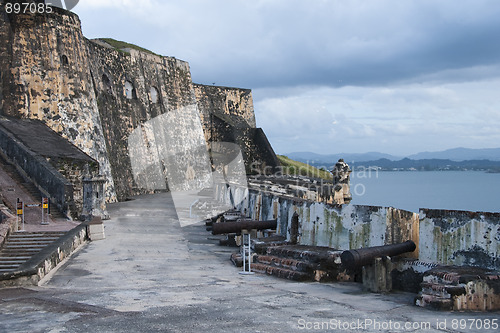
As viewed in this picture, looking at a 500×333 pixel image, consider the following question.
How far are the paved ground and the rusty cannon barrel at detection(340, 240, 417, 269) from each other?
0.48 m

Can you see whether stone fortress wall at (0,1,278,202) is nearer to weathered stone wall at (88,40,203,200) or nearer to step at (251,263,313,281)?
weathered stone wall at (88,40,203,200)

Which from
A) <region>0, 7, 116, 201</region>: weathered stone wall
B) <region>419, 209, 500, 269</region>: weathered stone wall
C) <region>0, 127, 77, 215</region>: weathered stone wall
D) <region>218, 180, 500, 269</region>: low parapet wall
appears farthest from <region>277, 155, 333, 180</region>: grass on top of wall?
<region>419, 209, 500, 269</region>: weathered stone wall

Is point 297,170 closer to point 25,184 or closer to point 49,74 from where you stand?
point 49,74

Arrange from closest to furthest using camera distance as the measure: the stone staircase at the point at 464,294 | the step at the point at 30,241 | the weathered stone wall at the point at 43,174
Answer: the stone staircase at the point at 464,294 < the step at the point at 30,241 < the weathered stone wall at the point at 43,174

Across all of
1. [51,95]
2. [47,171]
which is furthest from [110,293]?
[51,95]

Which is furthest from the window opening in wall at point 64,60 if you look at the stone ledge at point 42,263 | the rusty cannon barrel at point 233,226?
the rusty cannon barrel at point 233,226

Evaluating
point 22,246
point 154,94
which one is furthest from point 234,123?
point 22,246

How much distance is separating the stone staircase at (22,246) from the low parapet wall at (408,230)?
235 inches

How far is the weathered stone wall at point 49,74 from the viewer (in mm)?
24391

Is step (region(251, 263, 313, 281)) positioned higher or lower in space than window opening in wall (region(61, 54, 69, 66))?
lower

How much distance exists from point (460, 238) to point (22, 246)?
10407 mm

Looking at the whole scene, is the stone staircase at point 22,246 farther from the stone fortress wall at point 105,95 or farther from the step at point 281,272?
the stone fortress wall at point 105,95

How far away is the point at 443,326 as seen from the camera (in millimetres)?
5957

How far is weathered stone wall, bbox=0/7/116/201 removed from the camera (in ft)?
80.0
